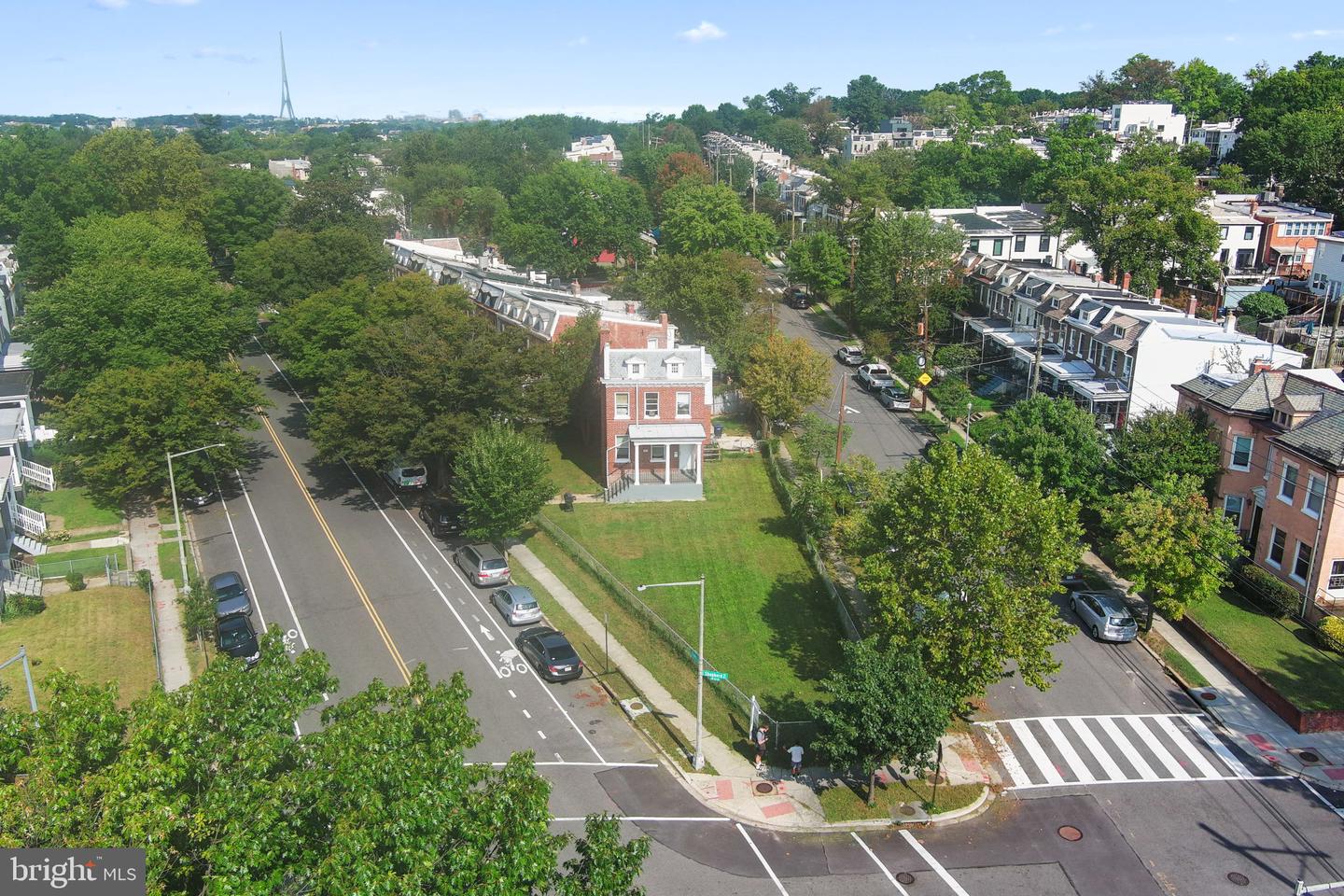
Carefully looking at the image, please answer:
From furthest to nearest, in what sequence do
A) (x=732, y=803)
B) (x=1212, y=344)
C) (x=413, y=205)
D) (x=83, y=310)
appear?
(x=413, y=205), (x=83, y=310), (x=1212, y=344), (x=732, y=803)

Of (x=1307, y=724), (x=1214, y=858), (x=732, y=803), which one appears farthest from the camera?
(x=1307, y=724)

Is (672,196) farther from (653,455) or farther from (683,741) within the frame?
(683,741)

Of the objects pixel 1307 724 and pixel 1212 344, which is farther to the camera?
pixel 1212 344

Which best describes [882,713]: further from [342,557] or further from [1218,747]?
[342,557]

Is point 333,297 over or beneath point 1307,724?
over

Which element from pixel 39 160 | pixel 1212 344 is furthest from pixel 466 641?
pixel 39 160

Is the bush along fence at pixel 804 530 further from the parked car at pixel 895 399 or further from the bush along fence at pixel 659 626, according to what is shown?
the parked car at pixel 895 399
